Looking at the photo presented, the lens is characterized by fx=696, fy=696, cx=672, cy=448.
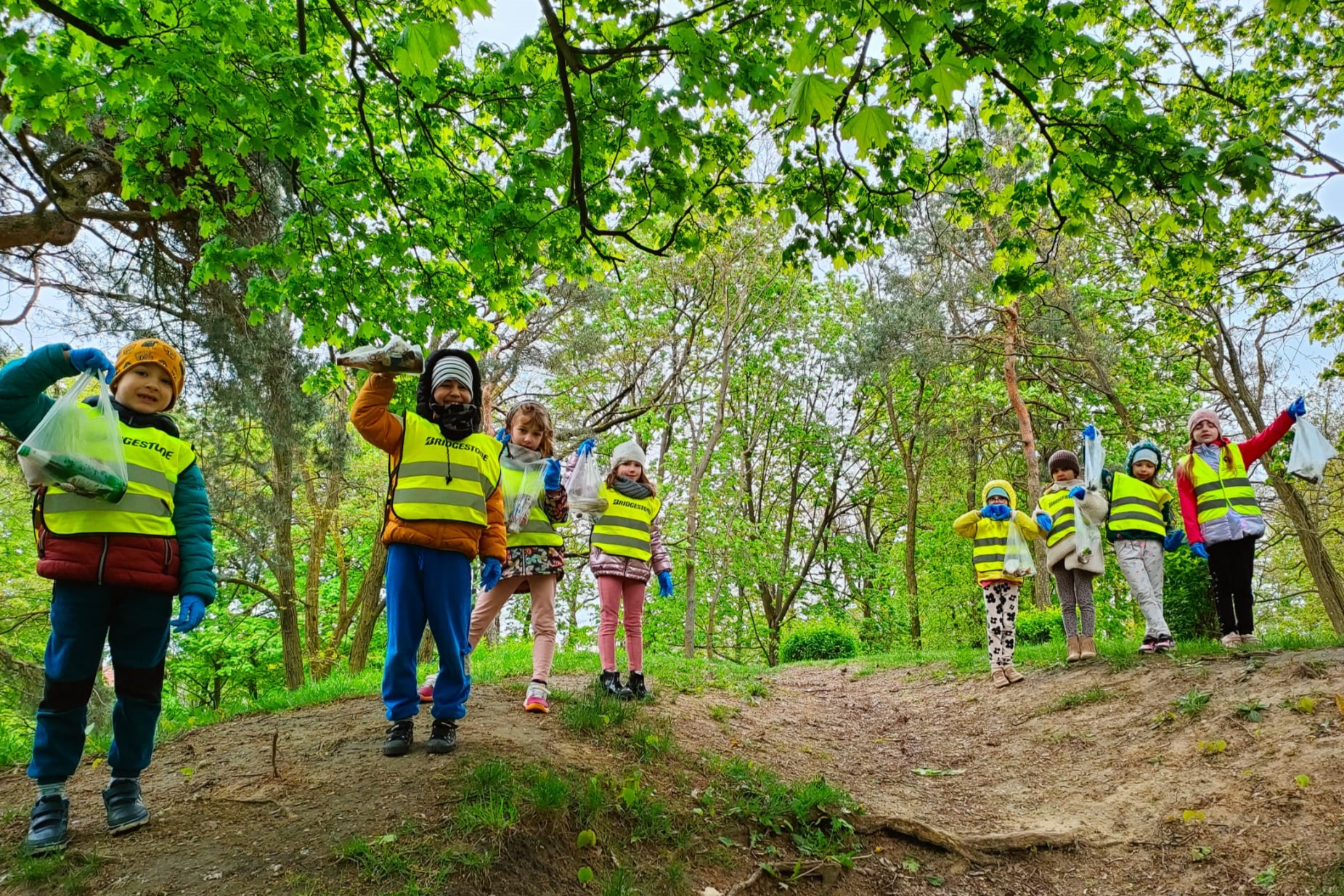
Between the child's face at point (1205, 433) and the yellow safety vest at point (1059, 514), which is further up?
the child's face at point (1205, 433)

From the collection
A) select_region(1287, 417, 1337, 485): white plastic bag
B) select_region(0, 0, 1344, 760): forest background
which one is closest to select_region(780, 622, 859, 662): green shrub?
select_region(0, 0, 1344, 760): forest background

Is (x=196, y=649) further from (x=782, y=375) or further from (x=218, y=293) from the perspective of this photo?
(x=782, y=375)

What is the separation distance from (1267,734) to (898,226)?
3.94m

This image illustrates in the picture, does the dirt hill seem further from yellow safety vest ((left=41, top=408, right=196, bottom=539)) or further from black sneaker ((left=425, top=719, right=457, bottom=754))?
yellow safety vest ((left=41, top=408, right=196, bottom=539))

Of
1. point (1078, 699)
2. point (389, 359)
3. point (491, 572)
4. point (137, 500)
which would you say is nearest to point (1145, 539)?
point (1078, 699)

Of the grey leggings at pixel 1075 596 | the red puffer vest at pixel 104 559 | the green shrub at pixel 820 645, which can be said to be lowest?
the green shrub at pixel 820 645

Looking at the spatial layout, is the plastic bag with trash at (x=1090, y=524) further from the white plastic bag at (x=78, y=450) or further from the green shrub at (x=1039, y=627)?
the white plastic bag at (x=78, y=450)

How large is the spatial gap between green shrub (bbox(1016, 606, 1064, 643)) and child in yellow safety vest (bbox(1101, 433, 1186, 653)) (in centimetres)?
489

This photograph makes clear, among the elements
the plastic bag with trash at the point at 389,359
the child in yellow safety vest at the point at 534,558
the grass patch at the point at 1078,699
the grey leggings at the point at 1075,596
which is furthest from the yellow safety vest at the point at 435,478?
the grey leggings at the point at 1075,596

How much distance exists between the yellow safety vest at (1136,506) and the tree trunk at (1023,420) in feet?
21.2

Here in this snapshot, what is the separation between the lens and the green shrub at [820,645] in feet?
46.6

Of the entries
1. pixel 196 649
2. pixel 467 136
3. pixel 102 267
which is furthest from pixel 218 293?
pixel 196 649

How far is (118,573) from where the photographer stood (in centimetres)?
294

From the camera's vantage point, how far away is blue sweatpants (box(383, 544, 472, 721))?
11.9 ft
